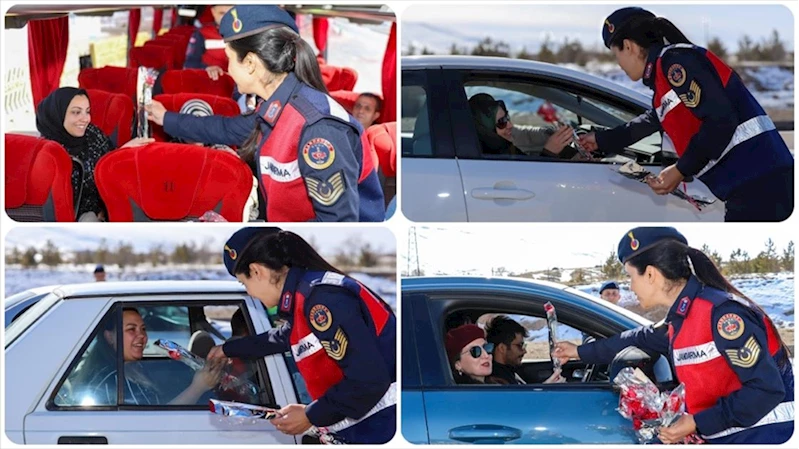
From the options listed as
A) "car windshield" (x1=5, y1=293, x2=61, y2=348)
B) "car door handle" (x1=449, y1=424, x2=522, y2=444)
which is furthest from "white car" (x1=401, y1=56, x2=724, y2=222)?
"car windshield" (x1=5, y1=293, x2=61, y2=348)

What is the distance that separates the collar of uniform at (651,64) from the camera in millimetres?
3061

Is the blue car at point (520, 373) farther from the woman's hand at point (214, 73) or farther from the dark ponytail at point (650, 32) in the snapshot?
the woman's hand at point (214, 73)

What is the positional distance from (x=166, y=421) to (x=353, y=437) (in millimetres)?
495

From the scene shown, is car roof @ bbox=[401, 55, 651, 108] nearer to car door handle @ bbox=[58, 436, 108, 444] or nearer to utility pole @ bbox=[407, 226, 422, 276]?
utility pole @ bbox=[407, 226, 422, 276]

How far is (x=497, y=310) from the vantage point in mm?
2820

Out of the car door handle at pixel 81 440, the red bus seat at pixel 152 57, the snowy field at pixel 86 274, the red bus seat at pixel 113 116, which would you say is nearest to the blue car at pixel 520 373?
the car door handle at pixel 81 440

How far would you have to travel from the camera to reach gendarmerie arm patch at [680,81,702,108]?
2992mm

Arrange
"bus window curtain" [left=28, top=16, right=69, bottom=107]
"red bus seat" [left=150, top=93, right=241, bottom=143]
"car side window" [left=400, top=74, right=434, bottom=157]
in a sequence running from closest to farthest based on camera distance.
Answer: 1. "car side window" [left=400, top=74, right=434, bottom=157]
2. "red bus seat" [left=150, top=93, right=241, bottom=143]
3. "bus window curtain" [left=28, top=16, right=69, bottom=107]

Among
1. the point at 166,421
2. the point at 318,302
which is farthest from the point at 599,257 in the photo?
the point at 166,421

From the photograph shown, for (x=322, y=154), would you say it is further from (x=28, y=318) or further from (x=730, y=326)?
(x=730, y=326)

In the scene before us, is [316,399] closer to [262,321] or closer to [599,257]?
[262,321]

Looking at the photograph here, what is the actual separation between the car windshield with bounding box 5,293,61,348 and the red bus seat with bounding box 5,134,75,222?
0.77 ft

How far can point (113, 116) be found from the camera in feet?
12.9

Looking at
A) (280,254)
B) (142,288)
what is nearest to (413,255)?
(280,254)
